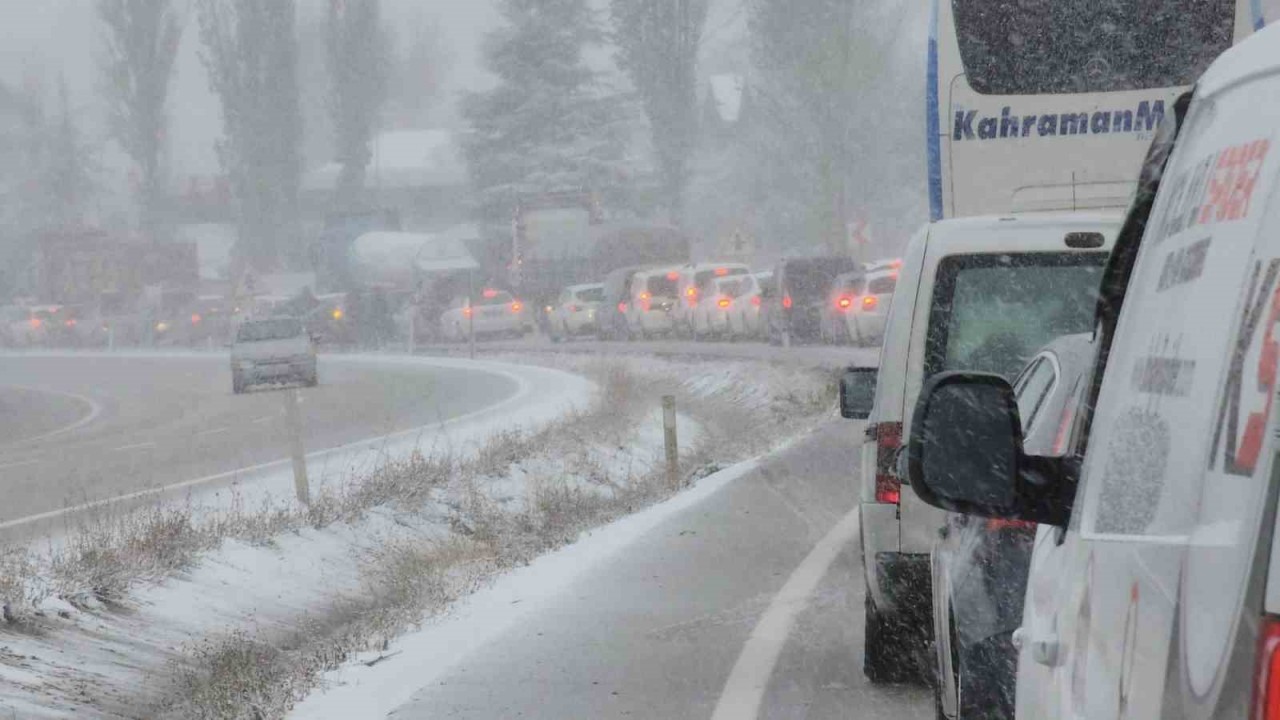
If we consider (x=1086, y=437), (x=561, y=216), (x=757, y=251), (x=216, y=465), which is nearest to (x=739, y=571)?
(x=1086, y=437)

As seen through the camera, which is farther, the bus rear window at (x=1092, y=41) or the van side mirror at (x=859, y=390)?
the bus rear window at (x=1092, y=41)

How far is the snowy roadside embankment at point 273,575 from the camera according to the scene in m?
7.86

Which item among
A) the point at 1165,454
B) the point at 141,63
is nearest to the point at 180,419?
the point at 1165,454

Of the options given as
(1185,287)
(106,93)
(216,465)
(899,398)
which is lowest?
(216,465)

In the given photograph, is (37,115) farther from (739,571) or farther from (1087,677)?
(1087,677)

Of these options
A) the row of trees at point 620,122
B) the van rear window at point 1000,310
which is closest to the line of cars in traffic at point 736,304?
the row of trees at point 620,122

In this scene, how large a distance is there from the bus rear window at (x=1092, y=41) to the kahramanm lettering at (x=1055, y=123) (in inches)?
5.2

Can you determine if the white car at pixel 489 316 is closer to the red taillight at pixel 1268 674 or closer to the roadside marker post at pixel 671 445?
the roadside marker post at pixel 671 445

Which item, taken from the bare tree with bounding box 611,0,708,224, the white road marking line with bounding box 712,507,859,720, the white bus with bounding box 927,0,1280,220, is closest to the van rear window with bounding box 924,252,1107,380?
the white road marking line with bounding box 712,507,859,720

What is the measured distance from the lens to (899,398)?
6.57 metres

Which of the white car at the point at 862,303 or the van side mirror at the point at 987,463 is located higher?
the van side mirror at the point at 987,463

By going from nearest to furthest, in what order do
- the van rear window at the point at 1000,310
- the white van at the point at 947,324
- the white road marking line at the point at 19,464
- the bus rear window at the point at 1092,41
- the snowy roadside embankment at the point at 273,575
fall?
the white van at the point at 947,324, the van rear window at the point at 1000,310, the snowy roadside embankment at the point at 273,575, the bus rear window at the point at 1092,41, the white road marking line at the point at 19,464

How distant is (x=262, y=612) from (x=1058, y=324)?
17.8 feet

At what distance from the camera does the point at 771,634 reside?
8.17m
